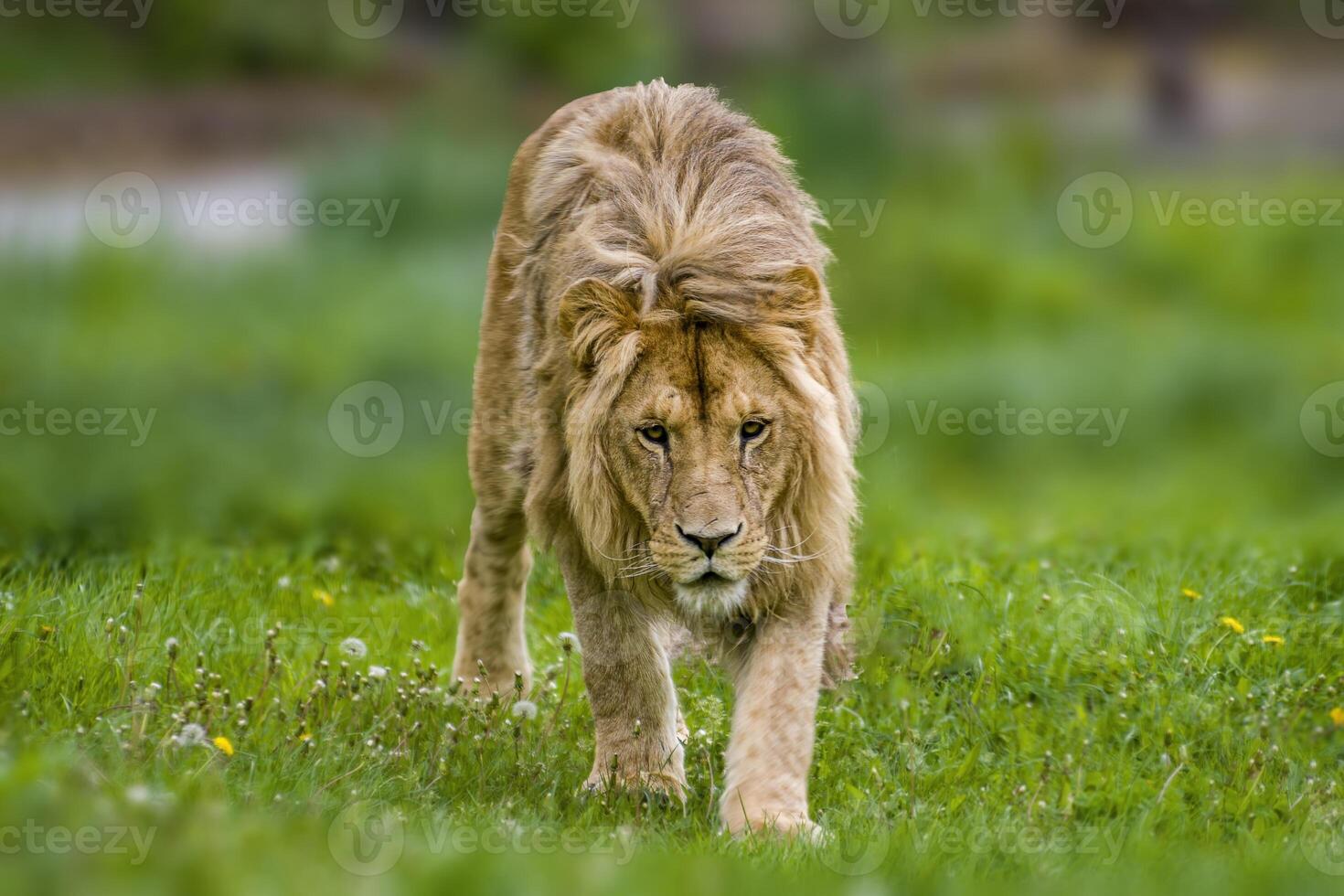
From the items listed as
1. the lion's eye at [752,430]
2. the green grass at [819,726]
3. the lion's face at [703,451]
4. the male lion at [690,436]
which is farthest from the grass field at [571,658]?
the lion's eye at [752,430]

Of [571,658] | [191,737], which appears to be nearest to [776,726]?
[571,658]

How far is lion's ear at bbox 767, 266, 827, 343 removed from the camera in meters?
5.09

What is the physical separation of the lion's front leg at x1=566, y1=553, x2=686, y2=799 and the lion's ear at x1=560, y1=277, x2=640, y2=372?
83cm

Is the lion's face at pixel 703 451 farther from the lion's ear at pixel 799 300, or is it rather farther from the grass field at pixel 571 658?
the grass field at pixel 571 658

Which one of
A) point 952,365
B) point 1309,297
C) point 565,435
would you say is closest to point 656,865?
point 565,435

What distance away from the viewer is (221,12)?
761 inches

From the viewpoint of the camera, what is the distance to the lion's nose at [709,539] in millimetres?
4762

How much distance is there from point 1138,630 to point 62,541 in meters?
4.72

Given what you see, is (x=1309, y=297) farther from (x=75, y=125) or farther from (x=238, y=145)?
(x=75, y=125)

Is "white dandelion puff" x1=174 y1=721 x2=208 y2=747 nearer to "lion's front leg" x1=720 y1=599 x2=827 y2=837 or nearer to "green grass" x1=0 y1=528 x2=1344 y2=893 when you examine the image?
"green grass" x1=0 y1=528 x2=1344 y2=893

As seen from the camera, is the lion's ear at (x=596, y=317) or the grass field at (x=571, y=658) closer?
the grass field at (x=571, y=658)

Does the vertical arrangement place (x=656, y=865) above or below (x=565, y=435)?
below

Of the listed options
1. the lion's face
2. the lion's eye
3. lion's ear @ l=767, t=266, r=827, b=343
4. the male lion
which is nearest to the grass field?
the male lion

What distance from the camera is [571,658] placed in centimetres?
638
